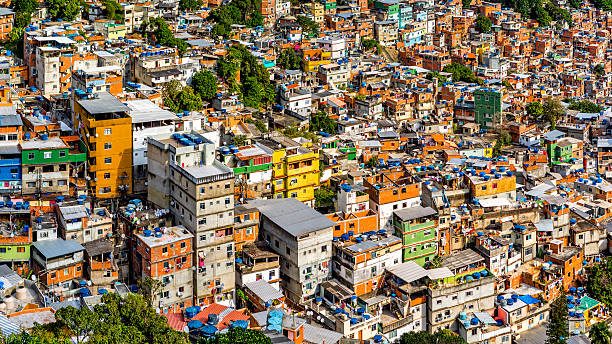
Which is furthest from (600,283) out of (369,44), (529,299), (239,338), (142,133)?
(369,44)

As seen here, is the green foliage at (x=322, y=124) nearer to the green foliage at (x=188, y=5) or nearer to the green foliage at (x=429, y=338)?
the green foliage at (x=429, y=338)

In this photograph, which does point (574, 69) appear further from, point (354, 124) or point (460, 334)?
point (460, 334)

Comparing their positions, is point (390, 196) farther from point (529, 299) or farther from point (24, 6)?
point (24, 6)

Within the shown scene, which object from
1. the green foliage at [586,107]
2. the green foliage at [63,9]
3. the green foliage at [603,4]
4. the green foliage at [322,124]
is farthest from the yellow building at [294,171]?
the green foliage at [603,4]

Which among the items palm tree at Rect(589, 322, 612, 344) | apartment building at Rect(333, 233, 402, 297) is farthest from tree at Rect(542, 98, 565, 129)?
apartment building at Rect(333, 233, 402, 297)

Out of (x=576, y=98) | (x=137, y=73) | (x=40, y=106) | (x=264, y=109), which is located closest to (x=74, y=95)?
(x=40, y=106)

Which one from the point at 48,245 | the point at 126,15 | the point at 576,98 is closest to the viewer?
the point at 48,245

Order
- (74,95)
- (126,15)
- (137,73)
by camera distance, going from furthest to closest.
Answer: (126,15) → (137,73) → (74,95)
